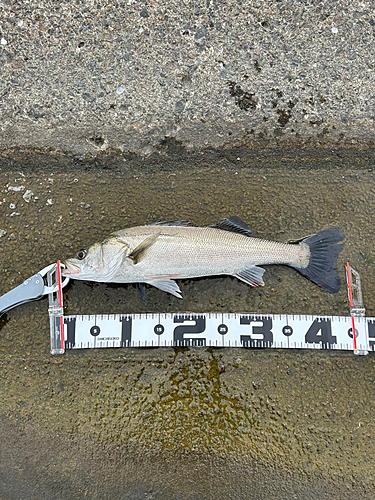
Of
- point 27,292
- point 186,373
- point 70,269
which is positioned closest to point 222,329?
point 186,373

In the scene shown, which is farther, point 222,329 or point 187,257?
point 222,329

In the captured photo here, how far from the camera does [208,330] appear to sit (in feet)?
9.65

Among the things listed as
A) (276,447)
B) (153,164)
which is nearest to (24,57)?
(153,164)

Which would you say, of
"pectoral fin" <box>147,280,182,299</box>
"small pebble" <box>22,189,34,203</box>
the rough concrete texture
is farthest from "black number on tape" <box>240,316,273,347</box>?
"small pebble" <box>22,189,34,203</box>

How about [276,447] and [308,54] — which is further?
[308,54]

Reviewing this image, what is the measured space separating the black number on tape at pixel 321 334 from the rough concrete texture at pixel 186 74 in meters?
1.81

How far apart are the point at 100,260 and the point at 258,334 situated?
1603 millimetres

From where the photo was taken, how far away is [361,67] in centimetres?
319

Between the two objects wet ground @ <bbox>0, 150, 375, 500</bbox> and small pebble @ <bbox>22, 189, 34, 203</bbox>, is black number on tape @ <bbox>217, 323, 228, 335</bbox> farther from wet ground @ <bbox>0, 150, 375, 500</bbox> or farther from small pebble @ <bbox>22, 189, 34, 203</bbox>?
small pebble @ <bbox>22, 189, 34, 203</bbox>

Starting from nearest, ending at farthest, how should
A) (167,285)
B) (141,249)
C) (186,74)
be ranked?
(141,249), (167,285), (186,74)

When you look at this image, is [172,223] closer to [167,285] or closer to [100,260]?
[167,285]

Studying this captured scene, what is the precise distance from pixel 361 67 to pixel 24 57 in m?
3.39

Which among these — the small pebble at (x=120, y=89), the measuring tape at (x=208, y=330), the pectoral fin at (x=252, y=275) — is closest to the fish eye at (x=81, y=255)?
the measuring tape at (x=208, y=330)

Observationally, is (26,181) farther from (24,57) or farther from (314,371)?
(314,371)
